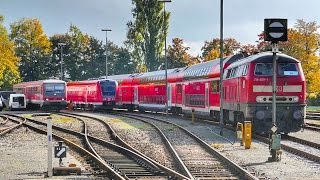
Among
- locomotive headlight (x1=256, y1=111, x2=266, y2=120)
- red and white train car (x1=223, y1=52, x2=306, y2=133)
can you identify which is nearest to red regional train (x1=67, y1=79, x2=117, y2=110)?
red and white train car (x1=223, y1=52, x2=306, y2=133)

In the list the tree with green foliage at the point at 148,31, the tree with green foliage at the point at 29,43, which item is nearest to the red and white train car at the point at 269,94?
the tree with green foliage at the point at 148,31

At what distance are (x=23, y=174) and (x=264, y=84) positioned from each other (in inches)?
475

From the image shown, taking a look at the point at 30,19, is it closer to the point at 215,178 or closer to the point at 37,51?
the point at 37,51

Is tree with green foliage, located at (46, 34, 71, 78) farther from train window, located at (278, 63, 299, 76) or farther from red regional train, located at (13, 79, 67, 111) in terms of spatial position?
train window, located at (278, 63, 299, 76)

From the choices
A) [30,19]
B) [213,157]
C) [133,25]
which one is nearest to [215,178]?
[213,157]

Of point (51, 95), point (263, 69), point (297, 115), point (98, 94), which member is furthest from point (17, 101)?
point (297, 115)

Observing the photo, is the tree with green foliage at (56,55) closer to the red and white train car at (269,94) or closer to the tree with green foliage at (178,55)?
the tree with green foliage at (178,55)

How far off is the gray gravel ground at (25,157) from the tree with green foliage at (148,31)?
5481 cm

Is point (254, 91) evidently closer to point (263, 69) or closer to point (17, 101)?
point (263, 69)

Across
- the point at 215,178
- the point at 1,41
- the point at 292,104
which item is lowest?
the point at 215,178

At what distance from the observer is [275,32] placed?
16406 millimetres

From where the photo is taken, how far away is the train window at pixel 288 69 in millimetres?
23688

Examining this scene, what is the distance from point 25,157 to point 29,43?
7677 centimetres

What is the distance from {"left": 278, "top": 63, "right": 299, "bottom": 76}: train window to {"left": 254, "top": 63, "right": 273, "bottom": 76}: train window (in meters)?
0.40
